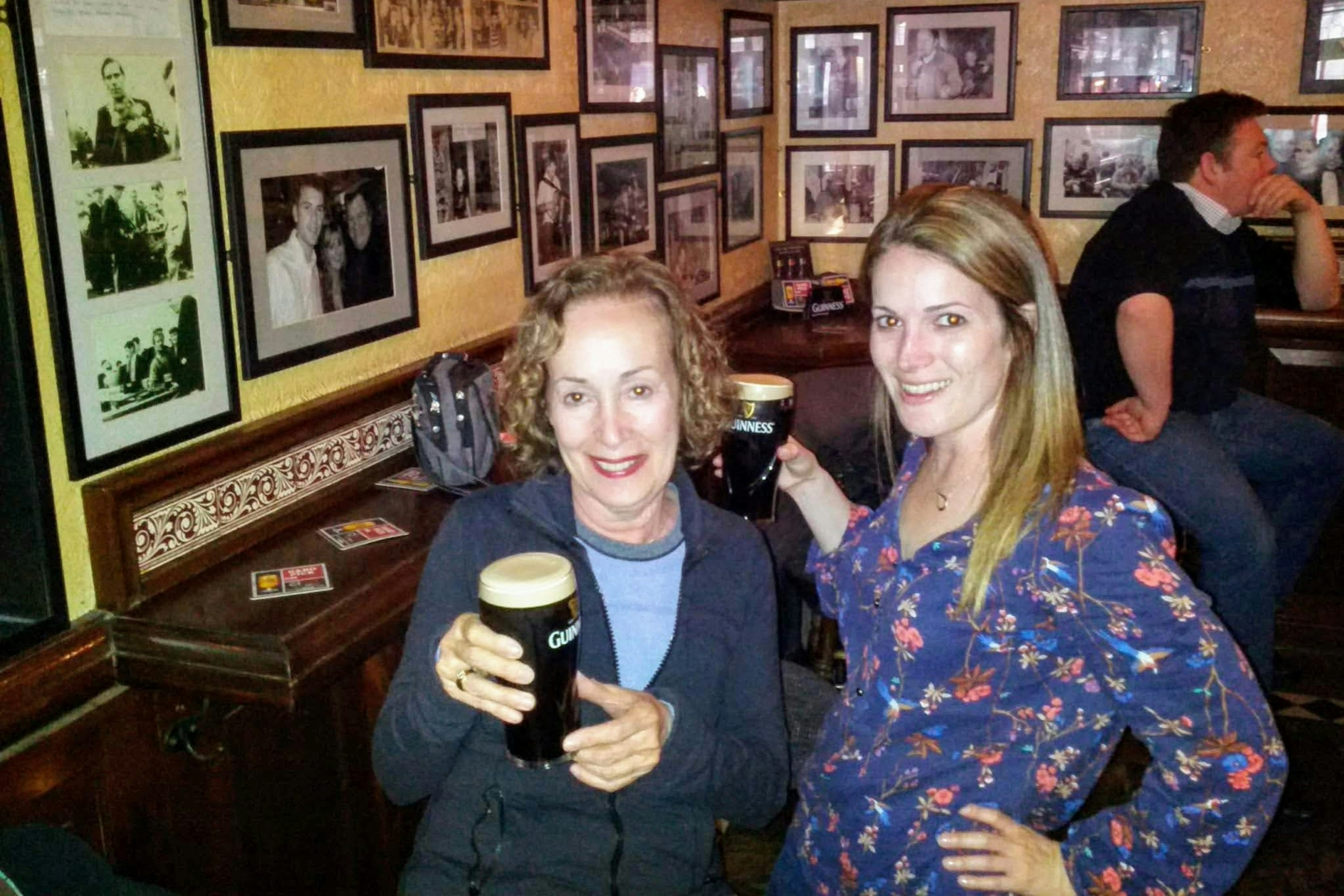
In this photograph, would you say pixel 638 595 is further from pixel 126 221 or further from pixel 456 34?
pixel 456 34

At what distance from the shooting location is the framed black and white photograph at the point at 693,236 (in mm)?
4055

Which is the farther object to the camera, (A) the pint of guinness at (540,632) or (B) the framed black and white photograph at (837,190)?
(B) the framed black and white photograph at (837,190)

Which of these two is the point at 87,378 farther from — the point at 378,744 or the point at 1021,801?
the point at 1021,801

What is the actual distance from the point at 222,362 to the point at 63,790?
79 centimetres

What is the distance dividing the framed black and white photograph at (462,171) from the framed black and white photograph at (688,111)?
102 cm

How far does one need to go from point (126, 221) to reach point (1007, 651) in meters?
1.54

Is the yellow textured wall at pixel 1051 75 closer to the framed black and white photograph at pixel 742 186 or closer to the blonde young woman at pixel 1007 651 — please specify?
the framed black and white photograph at pixel 742 186

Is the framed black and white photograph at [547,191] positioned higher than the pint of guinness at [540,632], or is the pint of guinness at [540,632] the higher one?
the framed black and white photograph at [547,191]

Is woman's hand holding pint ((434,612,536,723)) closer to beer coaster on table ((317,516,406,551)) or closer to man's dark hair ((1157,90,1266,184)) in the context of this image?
beer coaster on table ((317,516,406,551))

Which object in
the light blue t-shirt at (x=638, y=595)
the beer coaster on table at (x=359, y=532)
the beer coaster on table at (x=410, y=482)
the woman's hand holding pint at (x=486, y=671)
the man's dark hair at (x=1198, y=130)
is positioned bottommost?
the beer coaster on table at (x=359, y=532)

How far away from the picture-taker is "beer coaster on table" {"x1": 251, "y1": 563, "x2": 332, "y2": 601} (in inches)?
81.2

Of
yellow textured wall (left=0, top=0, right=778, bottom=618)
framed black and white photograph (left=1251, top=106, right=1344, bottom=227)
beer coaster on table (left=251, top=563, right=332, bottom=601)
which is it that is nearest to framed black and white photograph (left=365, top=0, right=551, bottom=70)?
yellow textured wall (left=0, top=0, right=778, bottom=618)

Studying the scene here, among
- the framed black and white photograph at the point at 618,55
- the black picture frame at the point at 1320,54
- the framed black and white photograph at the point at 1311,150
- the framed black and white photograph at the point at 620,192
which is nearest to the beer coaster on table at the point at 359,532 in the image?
the framed black and white photograph at the point at 620,192

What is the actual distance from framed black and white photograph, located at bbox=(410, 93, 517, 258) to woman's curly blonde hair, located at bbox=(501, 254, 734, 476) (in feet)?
3.64
